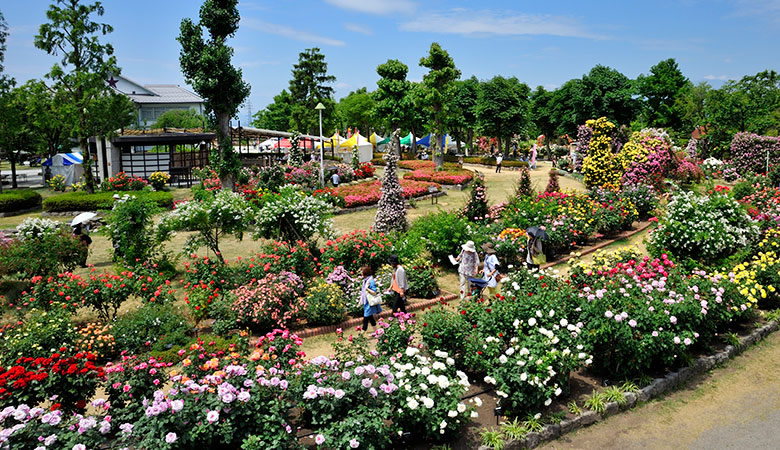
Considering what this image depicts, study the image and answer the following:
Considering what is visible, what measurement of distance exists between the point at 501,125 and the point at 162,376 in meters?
37.5

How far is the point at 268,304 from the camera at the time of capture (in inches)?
380

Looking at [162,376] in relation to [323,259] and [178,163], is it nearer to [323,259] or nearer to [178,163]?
[323,259]

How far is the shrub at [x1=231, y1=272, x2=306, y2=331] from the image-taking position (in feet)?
31.3

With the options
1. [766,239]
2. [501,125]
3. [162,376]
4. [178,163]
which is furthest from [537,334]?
[501,125]

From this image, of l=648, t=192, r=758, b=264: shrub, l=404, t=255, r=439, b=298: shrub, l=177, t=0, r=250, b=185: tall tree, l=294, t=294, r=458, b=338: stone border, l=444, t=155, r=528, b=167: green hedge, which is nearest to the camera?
l=294, t=294, r=458, b=338: stone border

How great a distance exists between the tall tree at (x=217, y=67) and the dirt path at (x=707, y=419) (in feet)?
59.1

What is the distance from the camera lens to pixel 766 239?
38.6 ft

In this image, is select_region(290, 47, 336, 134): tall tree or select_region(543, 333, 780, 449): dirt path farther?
select_region(290, 47, 336, 134): tall tree

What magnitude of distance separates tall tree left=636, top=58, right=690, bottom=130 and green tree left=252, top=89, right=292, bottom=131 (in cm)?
4005

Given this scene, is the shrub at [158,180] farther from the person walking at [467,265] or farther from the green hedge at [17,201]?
the person walking at [467,265]

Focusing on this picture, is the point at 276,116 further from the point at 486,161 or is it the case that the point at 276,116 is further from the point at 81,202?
the point at 81,202

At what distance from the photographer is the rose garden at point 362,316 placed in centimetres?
562

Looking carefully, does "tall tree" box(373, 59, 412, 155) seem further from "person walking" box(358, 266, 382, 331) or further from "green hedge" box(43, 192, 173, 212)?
"person walking" box(358, 266, 382, 331)

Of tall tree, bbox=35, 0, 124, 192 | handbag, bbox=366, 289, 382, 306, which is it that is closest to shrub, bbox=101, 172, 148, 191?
tall tree, bbox=35, 0, 124, 192
